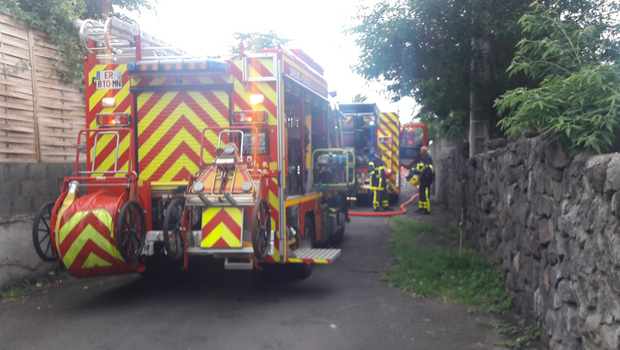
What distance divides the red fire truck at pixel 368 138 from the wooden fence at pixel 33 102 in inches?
332

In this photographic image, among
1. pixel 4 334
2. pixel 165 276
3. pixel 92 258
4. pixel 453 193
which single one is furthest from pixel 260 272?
pixel 453 193

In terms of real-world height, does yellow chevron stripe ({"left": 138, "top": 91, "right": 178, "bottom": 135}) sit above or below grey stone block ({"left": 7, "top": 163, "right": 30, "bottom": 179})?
above

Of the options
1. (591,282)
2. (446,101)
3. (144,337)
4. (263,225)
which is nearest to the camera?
(591,282)

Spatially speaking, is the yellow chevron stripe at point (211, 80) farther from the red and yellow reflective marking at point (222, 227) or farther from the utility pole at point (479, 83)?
the utility pole at point (479, 83)

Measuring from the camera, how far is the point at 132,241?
5711 millimetres

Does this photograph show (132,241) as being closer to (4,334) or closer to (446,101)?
(4,334)

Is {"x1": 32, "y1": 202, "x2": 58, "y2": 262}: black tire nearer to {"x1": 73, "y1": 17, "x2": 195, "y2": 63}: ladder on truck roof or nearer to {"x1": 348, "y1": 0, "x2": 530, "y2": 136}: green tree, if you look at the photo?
{"x1": 73, "y1": 17, "x2": 195, "y2": 63}: ladder on truck roof

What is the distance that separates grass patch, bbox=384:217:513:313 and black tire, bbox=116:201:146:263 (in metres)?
3.25

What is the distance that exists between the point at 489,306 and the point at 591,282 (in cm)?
242

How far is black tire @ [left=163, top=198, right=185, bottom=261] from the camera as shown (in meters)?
5.53

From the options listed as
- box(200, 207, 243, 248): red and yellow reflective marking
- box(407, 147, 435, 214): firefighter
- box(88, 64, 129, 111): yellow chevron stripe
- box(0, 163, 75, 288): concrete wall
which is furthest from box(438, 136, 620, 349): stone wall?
box(407, 147, 435, 214): firefighter

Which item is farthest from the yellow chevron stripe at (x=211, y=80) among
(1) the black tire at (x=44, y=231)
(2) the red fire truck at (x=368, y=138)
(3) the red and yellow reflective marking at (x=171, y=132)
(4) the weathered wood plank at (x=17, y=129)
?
(2) the red fire truck at (x=368, y=138)

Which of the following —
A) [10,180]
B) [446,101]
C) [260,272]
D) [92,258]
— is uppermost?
[446,101]

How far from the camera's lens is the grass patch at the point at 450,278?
19.9 feet
